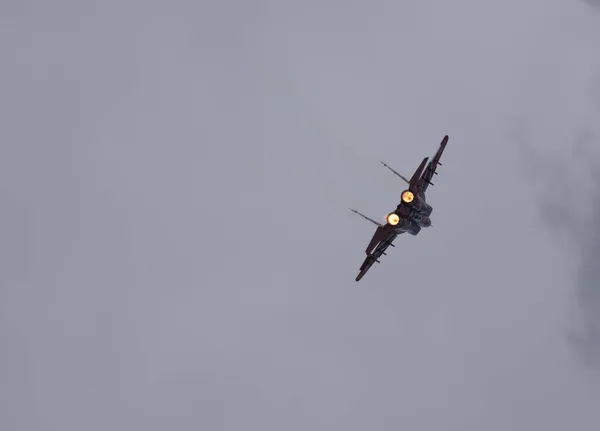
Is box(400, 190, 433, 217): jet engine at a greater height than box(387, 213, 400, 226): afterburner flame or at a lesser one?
greater

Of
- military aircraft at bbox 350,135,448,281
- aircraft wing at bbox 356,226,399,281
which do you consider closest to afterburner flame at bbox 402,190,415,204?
military aircraft at bbox 350,135,448,281

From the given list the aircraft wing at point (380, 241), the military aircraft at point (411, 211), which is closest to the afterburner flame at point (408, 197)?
the military aircraft at point (411, 211)

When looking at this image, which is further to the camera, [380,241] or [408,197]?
[380,241]

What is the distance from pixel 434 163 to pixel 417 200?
8.49m

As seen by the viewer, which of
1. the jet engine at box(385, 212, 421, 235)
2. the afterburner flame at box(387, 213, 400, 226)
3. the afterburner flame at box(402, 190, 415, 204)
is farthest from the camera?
the afterburner flame at box(402, 190, 415, 204)

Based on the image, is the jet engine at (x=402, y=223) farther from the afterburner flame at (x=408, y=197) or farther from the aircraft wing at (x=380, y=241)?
the aircraft wing at (x=380, y=241)

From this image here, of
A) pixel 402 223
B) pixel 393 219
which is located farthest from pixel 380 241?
pixel 393 219

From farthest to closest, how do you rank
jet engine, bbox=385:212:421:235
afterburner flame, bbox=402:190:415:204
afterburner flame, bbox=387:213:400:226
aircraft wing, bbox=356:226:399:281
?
aircraft wing, bbox=356:226:399:281, afterburner flame, bbox=402:190:415:204, jet engine, bbox=385:212:421:235, afterburner flame, bbox=387:213:400:226

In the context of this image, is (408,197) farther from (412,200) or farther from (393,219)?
(393,219)

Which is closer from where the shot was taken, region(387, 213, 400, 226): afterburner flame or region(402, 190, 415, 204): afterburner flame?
region(387, 213, 400, 226): afterburner flame

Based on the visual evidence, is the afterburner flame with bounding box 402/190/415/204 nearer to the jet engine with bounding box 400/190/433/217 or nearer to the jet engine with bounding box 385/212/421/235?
the jet engine with bounding box 400/190/433/217

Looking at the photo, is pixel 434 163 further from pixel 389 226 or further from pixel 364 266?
pixel 364 266

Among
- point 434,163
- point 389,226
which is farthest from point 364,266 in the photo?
point 434,163

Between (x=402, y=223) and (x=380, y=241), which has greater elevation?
(x=380, y=241)
